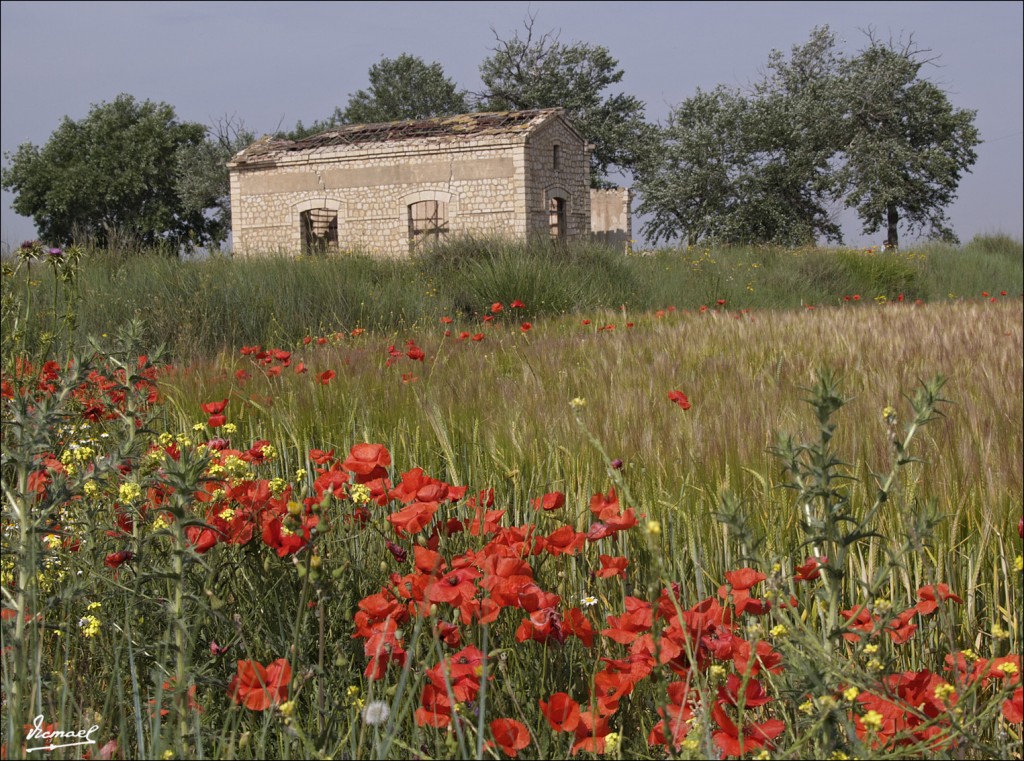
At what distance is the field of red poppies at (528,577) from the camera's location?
3.91 feet

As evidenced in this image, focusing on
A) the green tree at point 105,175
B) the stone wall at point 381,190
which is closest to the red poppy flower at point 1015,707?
the stone wall at point 381,190

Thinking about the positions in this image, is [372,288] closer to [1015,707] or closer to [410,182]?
[1015,707]

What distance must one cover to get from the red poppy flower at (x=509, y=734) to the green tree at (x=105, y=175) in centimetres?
3997

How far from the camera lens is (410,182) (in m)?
23.9

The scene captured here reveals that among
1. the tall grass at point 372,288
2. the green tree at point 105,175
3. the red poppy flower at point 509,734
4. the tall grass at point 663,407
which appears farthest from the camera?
the green tree at point 105,175

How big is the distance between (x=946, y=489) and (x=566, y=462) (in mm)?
863

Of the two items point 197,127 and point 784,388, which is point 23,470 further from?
point 197,127

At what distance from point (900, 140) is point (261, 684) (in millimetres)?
34962

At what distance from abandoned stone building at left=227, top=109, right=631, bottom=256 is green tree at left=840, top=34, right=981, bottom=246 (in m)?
11.1

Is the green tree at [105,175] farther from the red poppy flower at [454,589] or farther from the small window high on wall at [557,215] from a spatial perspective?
the red poppy flower at [454,589]

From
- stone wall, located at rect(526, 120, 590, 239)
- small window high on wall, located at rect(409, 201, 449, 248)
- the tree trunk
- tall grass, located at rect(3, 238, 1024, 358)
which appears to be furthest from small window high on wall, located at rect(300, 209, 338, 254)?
the tree trunk

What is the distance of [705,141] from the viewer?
33.3 metres

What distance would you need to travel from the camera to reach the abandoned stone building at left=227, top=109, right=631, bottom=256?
2288 cm

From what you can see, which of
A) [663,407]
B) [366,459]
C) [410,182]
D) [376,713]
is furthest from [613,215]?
[376,713]
